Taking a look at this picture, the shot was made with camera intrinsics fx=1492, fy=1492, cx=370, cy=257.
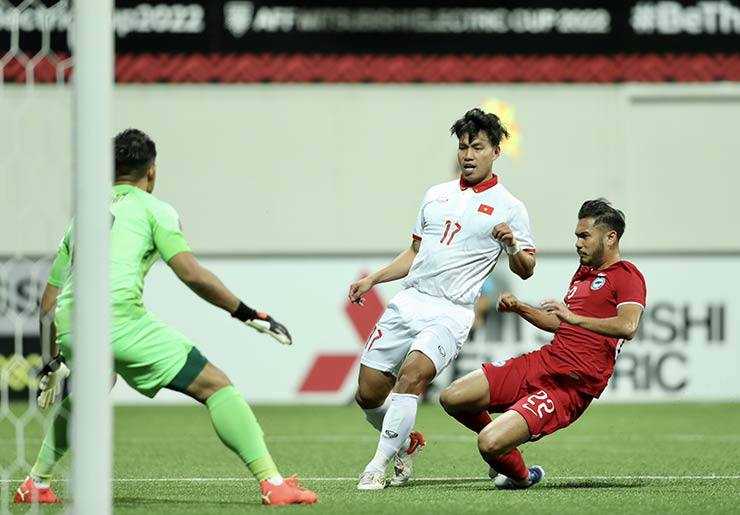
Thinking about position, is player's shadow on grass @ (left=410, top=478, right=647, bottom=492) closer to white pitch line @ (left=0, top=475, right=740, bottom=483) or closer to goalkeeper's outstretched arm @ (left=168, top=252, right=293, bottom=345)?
white pitch line @ (left=0, top=475, right=740, bottom=483)

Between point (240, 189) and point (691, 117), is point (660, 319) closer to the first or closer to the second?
point (691, 117)

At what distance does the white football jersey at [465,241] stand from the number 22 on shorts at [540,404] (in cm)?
60

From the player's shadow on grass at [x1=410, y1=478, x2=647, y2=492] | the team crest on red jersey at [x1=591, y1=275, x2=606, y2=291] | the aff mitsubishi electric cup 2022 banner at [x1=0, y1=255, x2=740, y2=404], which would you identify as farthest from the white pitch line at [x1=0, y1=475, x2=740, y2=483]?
the aff mitsubishi electric cup 2022 banner at [x1=0, y1=255, x2=740, y2=404]

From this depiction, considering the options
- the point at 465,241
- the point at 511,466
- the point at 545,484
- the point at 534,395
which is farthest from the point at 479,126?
the point at 545,484

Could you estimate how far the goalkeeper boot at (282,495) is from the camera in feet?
19.7

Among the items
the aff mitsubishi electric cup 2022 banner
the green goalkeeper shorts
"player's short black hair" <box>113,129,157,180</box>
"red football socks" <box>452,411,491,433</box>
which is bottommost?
the aff mitsubishi electric cup 2022 banner

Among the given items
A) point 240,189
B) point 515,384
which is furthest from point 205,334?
point 515,384

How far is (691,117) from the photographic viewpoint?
55.8 ft

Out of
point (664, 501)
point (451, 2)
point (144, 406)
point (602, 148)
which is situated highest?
point (451, 2)

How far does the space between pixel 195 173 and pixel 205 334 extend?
3.07 m

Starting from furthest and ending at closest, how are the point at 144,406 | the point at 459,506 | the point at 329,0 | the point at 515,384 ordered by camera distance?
the point at 329,0, the point at 144,406, the point at 515,384, the point at 459,506

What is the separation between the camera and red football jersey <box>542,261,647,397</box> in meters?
6.97

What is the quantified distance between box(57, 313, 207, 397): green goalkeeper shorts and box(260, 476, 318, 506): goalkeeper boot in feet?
1.74

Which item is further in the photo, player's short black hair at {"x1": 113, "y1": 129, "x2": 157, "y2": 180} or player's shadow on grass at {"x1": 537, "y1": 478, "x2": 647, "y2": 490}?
player's shadow on grass at {"x1": 537, "y1": 478, "x2": 647, "y2": 490}
